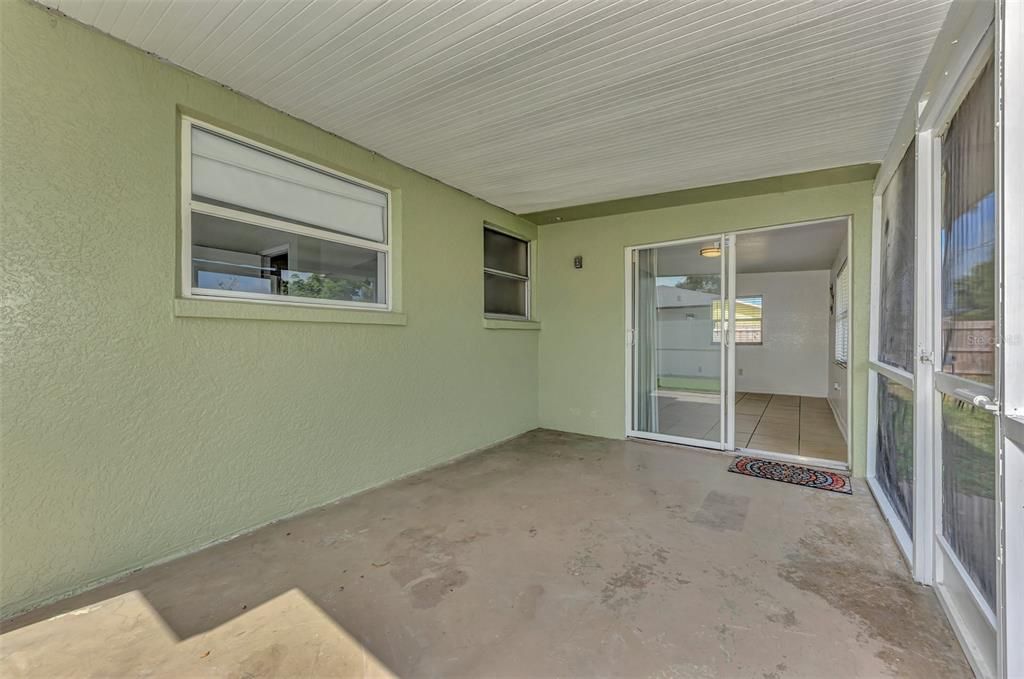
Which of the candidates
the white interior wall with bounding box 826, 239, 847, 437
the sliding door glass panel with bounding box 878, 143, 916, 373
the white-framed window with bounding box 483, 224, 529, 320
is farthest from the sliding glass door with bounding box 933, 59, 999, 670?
the white interior wall with bounding box 826, 239, 847, 437

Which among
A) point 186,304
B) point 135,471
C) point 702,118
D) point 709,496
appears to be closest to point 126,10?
point 186,304

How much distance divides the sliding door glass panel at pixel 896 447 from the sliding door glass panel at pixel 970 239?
0.82 meters

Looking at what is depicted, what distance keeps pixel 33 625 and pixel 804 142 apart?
15.4 feet

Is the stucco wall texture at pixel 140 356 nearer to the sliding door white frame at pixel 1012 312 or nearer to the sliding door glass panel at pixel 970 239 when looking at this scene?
the sliding door glass panel at pixel 970 239

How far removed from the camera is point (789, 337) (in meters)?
7.92

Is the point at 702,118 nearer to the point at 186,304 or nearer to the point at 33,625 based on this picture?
the point at 186,304

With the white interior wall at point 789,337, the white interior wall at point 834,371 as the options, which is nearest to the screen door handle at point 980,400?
the white interior wall at point 834,371

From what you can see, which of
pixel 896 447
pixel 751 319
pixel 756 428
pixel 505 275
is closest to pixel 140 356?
pixel 505 275

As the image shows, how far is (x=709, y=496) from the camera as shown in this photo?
3.01m

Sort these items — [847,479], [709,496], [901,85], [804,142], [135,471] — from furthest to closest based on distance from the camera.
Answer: [847,479] → [709,496] → [804,142] → [901,85] → [135,471]

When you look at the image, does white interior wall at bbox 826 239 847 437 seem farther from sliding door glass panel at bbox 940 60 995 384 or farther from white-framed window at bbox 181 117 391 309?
white-framed window at bbox 181 117 391 309

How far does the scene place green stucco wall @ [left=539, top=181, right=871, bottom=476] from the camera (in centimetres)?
368

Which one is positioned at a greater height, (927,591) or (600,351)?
(600,351)

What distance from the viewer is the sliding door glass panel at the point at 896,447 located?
91.0 inches
